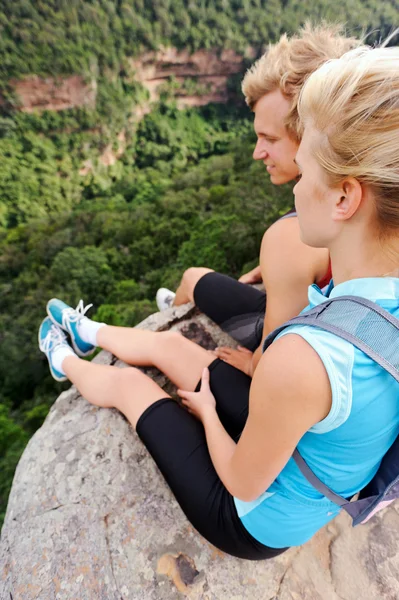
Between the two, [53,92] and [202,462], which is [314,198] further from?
[53,92]

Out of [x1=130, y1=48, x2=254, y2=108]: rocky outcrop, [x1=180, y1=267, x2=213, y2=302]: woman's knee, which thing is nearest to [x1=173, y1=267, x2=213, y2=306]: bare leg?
[x1=180, y1=267, x2=213, y2=302]: woman's knee

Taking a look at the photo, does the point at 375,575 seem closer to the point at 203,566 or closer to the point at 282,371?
the point at 203,566

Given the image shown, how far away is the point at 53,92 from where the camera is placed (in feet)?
112

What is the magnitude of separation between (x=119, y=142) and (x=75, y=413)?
39223 mm

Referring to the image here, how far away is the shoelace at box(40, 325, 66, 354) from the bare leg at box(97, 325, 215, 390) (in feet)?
1.26

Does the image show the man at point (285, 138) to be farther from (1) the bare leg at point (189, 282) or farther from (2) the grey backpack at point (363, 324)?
(1) the bare leg at point (189, 282)

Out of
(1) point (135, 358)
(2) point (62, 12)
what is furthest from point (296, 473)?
(2) point (62, 12)

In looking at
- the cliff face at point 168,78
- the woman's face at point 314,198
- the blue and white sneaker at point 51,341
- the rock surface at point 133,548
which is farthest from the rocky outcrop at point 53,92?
Answer: the woman's face at point 314,198

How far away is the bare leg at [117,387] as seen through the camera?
6.12 ft

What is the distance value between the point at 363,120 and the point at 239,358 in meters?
1.48

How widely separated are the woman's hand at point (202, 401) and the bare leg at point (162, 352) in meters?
0.17

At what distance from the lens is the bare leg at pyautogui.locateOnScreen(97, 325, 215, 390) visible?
2074 mm

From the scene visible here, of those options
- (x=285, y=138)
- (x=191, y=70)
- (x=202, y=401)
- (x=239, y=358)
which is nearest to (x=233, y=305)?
(x=239, y=358)

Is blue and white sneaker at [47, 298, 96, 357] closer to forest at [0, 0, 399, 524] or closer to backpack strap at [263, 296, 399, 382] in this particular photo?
backpack strap at [263, 296, 399, 382]
